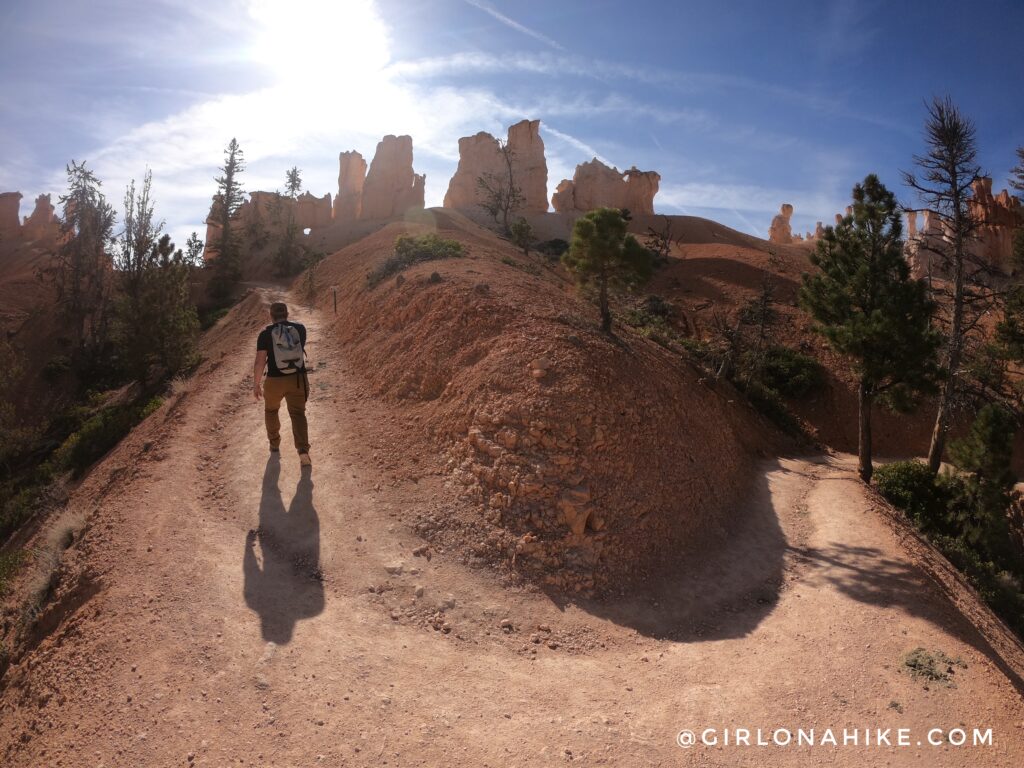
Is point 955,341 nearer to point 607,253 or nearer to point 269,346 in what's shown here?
point 607,253

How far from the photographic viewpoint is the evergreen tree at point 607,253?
52.0 ft

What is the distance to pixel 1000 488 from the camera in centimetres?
1316

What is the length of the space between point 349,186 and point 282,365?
63.5m

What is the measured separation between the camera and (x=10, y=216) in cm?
6225

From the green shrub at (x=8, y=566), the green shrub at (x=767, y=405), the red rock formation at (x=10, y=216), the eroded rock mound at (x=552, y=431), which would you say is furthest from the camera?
the red rock formation at (x=10, y=216)

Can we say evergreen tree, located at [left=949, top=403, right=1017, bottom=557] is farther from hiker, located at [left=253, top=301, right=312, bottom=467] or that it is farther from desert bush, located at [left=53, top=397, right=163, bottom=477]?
desert bush, located at [left=53, top=397, right=163, bottom=477]

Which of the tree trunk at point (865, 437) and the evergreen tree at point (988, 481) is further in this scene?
the tree trunk at point (865, 437)

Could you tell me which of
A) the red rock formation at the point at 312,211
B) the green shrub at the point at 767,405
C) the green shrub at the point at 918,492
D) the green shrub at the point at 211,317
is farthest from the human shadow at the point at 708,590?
the red rock formation at the point at 312,211

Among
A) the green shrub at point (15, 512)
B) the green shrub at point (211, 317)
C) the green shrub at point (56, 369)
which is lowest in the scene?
the green shrub at point (15, 512)

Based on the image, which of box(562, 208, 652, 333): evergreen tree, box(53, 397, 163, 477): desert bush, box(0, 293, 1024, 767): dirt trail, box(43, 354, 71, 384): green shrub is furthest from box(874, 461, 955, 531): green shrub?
box(43, 354, 71, 384): green shrub

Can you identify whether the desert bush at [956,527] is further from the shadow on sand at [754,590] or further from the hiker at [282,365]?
the hiker at [282,365]

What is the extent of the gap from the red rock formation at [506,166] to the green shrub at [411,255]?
4878 centimetres

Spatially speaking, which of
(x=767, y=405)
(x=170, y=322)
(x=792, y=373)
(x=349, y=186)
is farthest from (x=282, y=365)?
(x=349, y=186)

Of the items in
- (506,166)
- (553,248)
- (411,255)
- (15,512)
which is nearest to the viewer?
(15,512)
